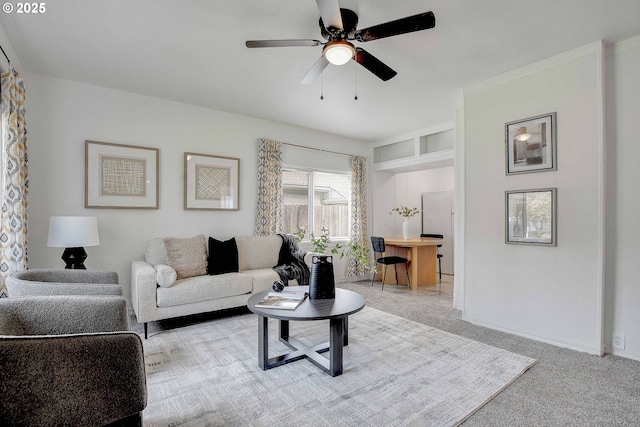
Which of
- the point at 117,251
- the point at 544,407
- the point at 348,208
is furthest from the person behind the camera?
the point at 348,208

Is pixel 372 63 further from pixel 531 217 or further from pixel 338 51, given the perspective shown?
pixel 531 217

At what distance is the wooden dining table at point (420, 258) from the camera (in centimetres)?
524

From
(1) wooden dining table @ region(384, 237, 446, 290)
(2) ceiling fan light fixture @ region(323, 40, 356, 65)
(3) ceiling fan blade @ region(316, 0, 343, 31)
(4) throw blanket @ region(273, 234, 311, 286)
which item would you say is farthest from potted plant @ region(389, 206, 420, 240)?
(3) ceiling fan blade @ region(316, 0, 343, 31)

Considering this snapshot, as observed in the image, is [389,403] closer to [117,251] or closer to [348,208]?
[117,251]

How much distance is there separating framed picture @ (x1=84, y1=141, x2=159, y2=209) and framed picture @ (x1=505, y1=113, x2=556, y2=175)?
13.5 feet

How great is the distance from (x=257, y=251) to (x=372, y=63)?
2826mm

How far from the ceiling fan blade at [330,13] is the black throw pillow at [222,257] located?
9.09ft

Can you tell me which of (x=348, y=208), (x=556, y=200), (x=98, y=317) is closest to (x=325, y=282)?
(x=98, y=317)

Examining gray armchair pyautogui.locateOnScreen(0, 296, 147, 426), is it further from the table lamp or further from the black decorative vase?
the table lamp

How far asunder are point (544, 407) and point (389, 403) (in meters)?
0.96

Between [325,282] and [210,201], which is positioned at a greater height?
[210,201]

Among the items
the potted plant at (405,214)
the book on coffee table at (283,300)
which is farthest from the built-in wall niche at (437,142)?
the book on coffee table at (283,300)

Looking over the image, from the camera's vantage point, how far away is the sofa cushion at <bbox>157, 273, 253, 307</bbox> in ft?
10.4

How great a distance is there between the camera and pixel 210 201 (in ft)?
14.1
